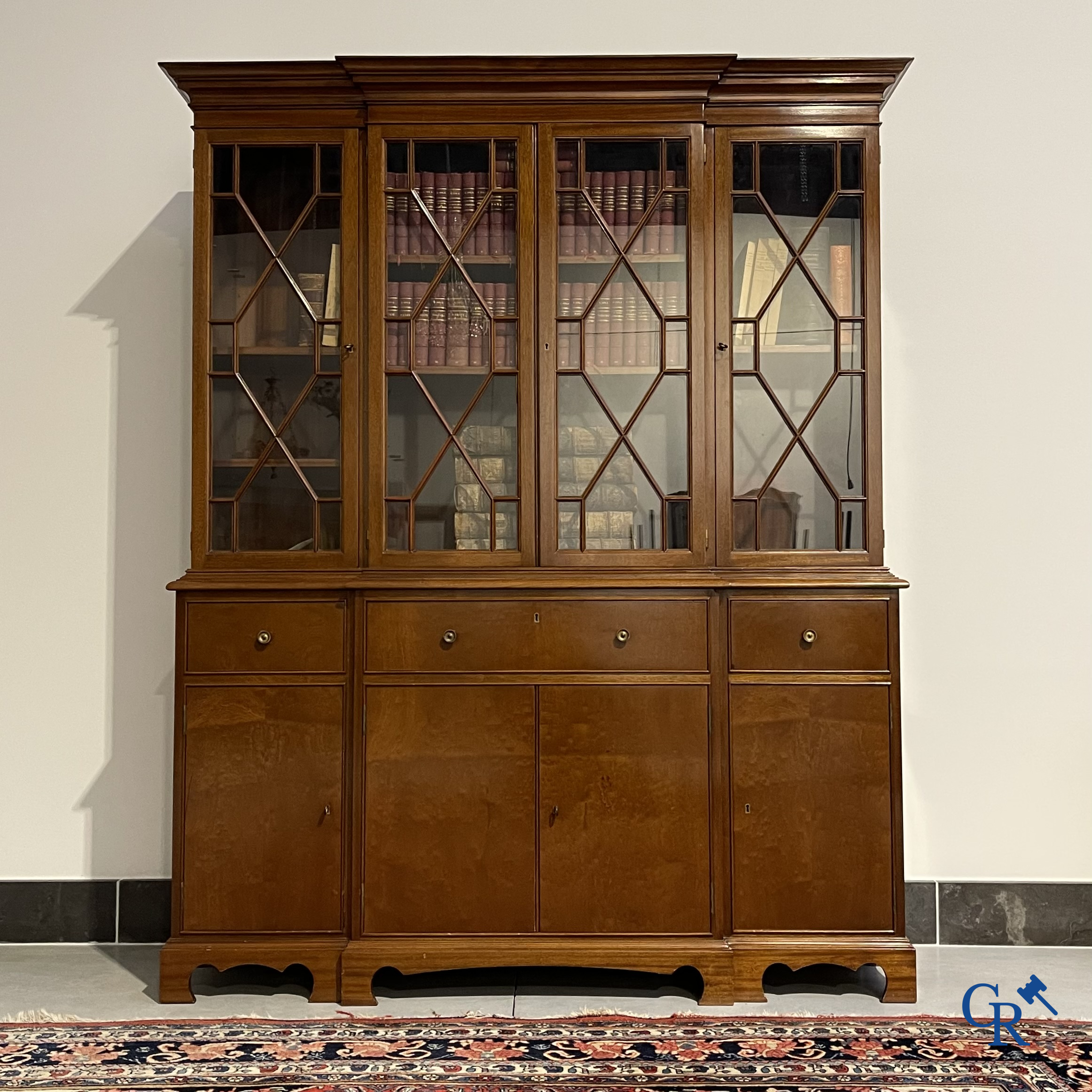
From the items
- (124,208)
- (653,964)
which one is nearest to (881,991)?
(653,964)

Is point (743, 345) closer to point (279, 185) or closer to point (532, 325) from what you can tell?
point (532, 325)

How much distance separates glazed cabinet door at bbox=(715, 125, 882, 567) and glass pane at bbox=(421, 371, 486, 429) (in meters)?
0.59

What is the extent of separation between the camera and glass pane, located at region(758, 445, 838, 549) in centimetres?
256

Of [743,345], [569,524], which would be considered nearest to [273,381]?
[569,524]

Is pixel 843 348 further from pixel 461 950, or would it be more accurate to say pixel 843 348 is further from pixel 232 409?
pixel 461 950

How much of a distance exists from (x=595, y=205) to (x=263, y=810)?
1.63 meters

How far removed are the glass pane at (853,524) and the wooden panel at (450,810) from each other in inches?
32.7

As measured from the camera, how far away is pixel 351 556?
254 centimetres

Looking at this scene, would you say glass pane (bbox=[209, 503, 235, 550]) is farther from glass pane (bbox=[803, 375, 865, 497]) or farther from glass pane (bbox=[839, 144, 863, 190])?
glass pane (bbox=[839, 144, 863, 190])

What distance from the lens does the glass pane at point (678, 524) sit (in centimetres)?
254

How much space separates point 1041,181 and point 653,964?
7.65ft

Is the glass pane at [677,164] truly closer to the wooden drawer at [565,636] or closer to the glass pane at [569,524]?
the glass pane at [569,524]

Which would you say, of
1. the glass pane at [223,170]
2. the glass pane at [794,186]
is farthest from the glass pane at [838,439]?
the glass pane at [223,170]

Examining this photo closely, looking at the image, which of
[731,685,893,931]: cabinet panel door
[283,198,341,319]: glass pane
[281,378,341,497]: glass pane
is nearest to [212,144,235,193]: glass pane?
[283,198,341,319]: glass pane
